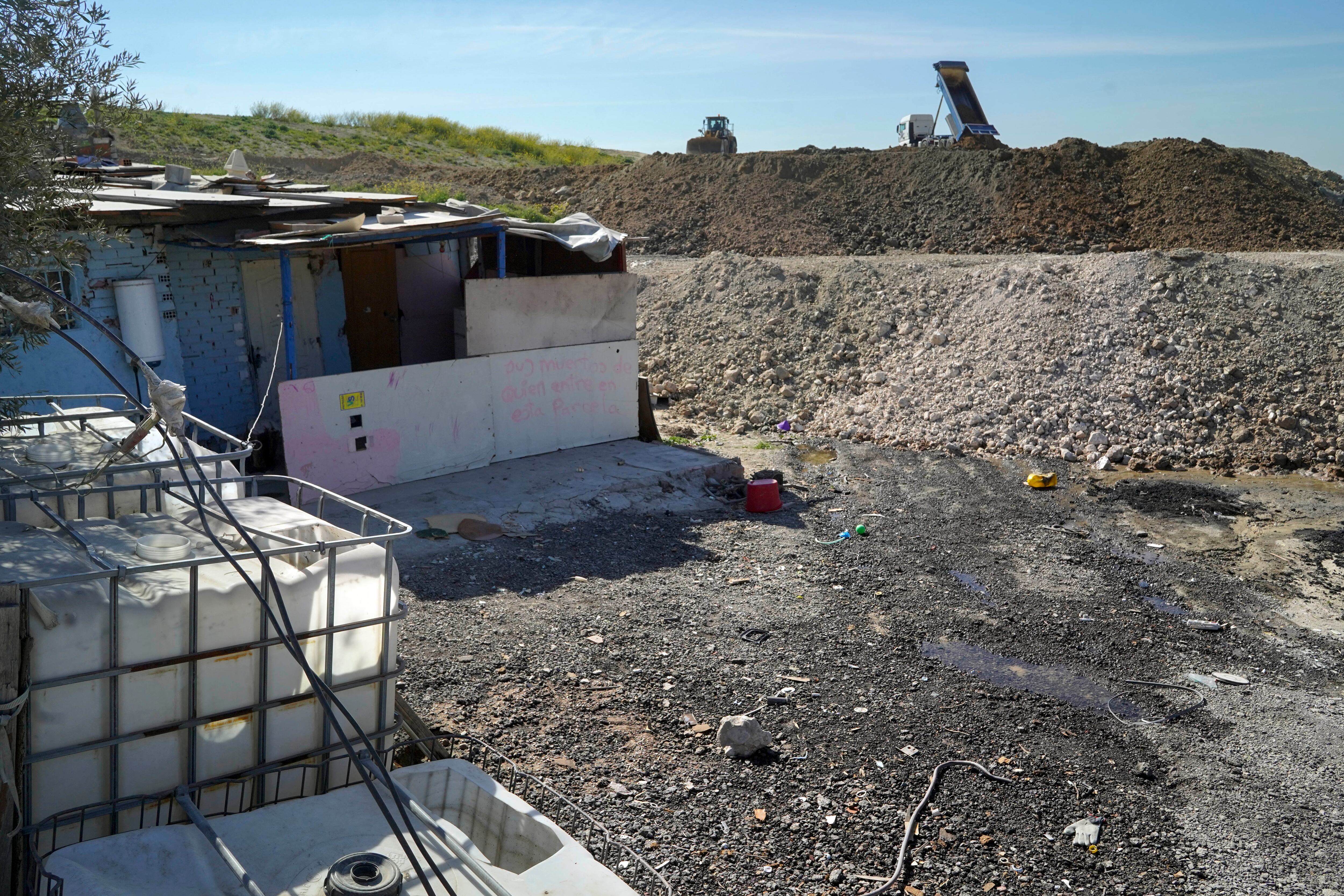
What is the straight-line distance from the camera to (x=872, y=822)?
489cm

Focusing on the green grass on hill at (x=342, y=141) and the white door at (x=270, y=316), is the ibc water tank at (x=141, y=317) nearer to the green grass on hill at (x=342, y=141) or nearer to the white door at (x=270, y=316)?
the white door at (x=270, y=316)

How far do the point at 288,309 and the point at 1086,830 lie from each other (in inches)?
340

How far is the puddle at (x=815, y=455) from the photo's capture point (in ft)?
43.9

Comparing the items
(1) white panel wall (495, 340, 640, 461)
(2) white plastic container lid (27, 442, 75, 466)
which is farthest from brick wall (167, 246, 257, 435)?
(2) white plastic container lid (27, 442, 75, 466)

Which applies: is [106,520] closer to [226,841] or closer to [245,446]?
[245,446]

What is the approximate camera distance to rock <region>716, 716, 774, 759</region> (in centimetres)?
548

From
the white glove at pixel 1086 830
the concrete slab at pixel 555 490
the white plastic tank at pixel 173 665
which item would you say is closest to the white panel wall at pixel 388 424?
the concrete slab at pixel 555 490

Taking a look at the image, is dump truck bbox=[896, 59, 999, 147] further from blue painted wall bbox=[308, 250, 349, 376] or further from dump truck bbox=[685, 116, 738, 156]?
blue painted wall bbox=[308, 250, 349, 376]

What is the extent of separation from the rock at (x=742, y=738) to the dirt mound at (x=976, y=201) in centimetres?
2186

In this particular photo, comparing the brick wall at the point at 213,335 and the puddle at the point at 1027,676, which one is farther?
the brick wall at the point at 213,335

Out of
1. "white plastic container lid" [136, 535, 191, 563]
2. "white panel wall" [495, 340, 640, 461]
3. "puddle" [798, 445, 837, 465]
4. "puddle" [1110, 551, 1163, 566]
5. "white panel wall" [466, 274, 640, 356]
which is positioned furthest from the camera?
"puddle" [798, 445, 837, 465]

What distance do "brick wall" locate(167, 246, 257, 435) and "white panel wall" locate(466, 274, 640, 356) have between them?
2.58 m

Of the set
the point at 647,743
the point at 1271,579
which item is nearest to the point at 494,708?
the point at 647,743

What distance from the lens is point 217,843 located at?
2.84 metres
